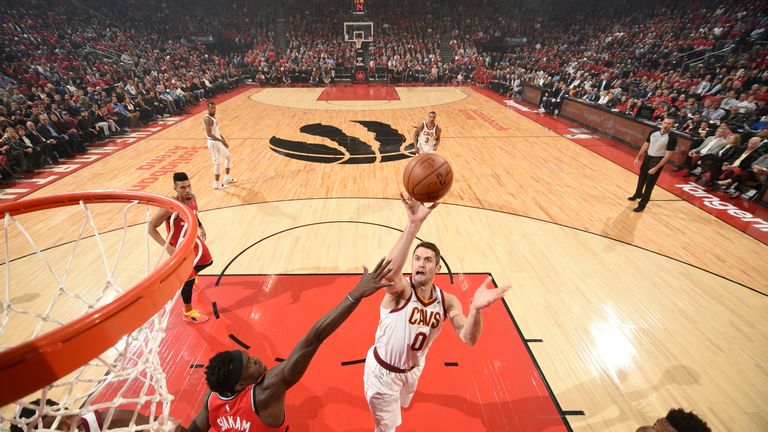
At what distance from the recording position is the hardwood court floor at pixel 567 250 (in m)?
3.67

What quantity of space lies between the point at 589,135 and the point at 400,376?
1249cm

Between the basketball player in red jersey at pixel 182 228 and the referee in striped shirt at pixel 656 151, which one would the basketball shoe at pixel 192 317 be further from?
the referee in striped shirt at pixel 656 151

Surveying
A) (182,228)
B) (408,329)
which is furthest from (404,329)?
(182,228)

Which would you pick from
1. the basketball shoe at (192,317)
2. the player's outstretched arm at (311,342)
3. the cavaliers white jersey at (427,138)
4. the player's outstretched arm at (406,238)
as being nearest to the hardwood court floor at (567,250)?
the basketball shoe at (192,317)

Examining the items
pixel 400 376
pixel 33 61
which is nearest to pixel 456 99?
pixel 400 376

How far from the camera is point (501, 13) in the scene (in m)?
30.7


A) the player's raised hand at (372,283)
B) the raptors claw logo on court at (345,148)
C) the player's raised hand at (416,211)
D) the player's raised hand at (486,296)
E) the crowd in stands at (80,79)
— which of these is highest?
the player's raised hand at (416,211)

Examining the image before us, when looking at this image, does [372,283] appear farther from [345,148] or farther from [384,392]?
[345,148]

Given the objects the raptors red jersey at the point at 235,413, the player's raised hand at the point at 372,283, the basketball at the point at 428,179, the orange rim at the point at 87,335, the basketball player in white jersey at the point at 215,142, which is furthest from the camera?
the basketball player in white jersey at the point at 215,142

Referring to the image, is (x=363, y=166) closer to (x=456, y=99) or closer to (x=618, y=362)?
(x=618, y=362)

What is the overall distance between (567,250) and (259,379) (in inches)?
204

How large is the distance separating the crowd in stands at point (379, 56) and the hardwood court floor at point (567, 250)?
3.24 m

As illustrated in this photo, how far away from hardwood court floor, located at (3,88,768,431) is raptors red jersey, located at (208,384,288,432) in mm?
2829

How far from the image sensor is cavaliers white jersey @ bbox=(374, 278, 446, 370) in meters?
2.49
